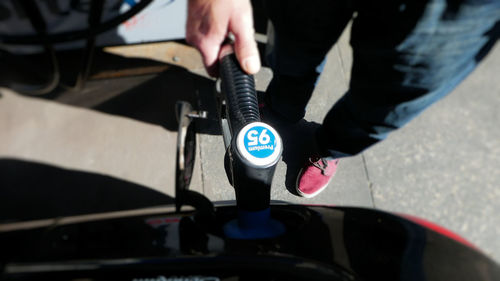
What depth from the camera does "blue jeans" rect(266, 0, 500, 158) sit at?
2.14 ft

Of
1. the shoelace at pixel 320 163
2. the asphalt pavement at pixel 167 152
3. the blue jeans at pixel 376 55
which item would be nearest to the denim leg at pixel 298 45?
the blue jeans at pixel 376 55

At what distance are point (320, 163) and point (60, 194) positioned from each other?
1.35 m

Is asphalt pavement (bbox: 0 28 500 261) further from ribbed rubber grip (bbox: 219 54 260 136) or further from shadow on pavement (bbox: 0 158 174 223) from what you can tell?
ribbed rubber grip (bbox: 219 54 260 136)

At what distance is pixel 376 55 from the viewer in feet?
2.41

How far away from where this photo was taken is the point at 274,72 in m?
0.90

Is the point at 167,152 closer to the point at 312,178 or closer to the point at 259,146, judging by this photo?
the point at 312,178

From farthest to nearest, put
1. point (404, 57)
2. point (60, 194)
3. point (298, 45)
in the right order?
point (60, 194) < point (298, 45) < point (404, 57)

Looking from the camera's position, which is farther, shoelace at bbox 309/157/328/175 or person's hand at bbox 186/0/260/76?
shoelace at bbox 309/157/328/175

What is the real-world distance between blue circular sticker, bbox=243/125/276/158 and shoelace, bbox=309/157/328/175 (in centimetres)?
27

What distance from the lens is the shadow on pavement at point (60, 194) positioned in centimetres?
160

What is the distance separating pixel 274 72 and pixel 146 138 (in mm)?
1047

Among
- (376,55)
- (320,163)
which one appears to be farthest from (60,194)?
(376,55)

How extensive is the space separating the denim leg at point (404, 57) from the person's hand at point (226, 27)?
265mm

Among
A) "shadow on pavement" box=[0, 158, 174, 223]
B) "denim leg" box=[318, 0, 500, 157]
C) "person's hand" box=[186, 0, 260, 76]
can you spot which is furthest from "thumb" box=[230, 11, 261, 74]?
"shadow on pavement" box=[0, 158, 174, 223]
